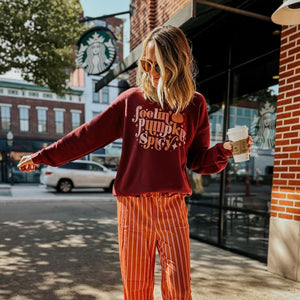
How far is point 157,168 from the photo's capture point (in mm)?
1493

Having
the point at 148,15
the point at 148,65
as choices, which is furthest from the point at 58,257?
the point at 148,15

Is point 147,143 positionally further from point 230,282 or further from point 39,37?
point 39,37

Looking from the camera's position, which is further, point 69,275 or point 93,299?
point 69,275

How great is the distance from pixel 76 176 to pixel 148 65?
13.0 m

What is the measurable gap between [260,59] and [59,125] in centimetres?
2182

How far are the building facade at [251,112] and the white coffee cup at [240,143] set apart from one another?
226 cm

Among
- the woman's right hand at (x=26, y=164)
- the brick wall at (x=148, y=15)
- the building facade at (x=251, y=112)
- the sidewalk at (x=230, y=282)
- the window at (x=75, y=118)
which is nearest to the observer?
the woman's right hand at (x=26, y=164)

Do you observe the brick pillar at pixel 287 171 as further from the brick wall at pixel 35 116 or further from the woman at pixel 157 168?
the brick wall at pixel 35 116

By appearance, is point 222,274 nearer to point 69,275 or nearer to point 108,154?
point 69,275

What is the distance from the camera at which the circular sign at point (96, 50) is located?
24.7 ft

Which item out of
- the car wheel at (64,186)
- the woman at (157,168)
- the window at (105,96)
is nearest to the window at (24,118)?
the window at (105,96)

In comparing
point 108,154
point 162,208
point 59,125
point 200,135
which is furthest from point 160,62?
point 59,125

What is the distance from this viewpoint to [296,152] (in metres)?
3.40

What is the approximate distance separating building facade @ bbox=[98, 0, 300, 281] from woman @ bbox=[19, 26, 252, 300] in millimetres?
2419
